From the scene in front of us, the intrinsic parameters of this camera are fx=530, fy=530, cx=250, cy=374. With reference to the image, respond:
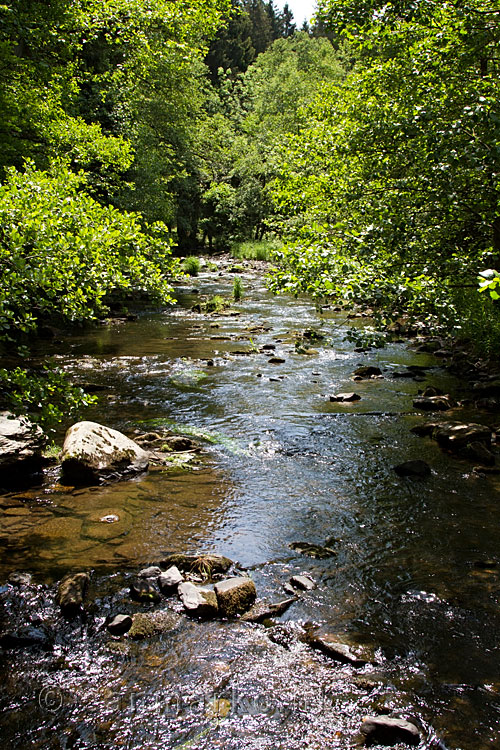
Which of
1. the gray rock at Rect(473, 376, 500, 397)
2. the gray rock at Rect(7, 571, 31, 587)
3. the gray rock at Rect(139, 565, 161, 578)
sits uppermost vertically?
the gray rock at Rect(473, 376, 500, 397)

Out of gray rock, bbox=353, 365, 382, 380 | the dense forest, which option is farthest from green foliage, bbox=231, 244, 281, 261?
gray rock, bbox=353, 365, 382, 380

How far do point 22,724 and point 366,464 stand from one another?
584cm

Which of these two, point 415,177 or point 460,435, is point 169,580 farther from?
point 415,177

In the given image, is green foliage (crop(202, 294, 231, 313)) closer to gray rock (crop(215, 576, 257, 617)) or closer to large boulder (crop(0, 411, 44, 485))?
large boulder (crop(0, 411, 44, 485))

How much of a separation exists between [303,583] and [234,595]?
74cm

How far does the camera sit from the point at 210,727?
3.51 metres

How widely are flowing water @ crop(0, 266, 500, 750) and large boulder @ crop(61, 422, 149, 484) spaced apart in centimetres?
25

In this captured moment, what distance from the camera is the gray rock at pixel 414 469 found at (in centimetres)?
767

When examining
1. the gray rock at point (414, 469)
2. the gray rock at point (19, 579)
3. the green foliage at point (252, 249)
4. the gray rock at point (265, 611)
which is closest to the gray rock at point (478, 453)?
the gray rock at point (414, 469)

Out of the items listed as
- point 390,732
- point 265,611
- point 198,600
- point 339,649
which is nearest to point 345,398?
point 265,611

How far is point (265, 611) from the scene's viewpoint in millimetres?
4672

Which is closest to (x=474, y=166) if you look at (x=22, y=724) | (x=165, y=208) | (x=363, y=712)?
(x=363, y=712)

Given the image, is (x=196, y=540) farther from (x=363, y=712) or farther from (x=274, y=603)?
(x=363, y=712)

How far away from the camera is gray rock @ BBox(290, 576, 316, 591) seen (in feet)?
16.6
